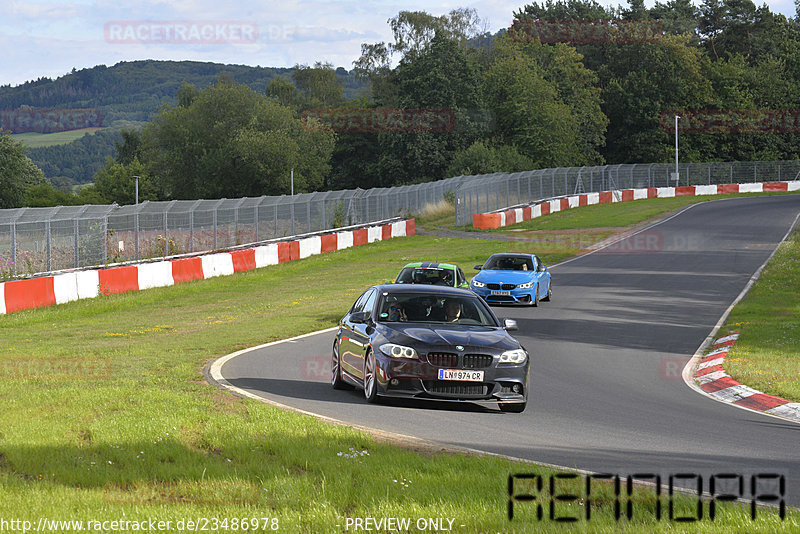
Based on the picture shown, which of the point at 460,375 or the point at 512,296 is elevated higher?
the point at 460,375

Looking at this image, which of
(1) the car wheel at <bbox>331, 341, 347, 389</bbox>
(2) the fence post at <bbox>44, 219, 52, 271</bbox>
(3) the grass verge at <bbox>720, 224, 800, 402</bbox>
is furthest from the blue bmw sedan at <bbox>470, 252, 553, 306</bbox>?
(2) the fence post at <bbox>44, 219, 52, 271</bbox>

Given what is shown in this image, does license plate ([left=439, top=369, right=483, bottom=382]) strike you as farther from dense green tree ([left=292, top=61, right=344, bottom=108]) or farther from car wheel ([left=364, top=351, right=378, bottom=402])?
dense green tree ([left=292, top=61, right=344, bottom=108])

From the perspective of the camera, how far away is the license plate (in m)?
11.4

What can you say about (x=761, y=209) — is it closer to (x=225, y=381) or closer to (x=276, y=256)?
(x=276, y=256)

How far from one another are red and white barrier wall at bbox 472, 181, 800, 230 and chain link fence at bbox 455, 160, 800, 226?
81.5 inches

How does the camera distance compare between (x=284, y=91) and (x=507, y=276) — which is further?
(x=284, y=91)

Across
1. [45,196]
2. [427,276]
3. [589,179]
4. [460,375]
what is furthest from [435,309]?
[45,196]

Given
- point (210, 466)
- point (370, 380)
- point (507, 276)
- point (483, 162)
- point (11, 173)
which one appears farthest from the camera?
point (11, 173)

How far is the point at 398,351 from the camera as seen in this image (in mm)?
11539

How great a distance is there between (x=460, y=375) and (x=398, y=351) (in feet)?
2.56

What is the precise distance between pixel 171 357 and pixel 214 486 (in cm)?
890
